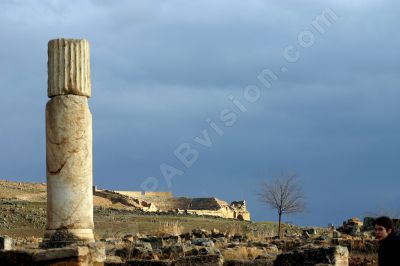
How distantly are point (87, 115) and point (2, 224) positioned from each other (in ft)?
80.4

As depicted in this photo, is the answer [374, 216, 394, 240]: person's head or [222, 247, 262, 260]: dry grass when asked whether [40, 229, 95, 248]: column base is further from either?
[374, 216, 394, 240]: person's head

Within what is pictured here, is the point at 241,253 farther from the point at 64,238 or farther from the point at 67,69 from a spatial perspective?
the point at 67,69

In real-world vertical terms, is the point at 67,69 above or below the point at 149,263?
above

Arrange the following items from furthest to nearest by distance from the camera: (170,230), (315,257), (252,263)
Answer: (170,230)
(252,263)
(315,257)

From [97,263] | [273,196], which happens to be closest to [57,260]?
[97,263]

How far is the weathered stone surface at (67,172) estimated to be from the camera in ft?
50.0

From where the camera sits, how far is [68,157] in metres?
15.3

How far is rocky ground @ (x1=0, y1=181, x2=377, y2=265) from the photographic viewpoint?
1536 centimetres

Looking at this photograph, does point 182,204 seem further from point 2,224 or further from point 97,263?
point 97,263

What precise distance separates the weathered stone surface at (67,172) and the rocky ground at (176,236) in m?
1.09

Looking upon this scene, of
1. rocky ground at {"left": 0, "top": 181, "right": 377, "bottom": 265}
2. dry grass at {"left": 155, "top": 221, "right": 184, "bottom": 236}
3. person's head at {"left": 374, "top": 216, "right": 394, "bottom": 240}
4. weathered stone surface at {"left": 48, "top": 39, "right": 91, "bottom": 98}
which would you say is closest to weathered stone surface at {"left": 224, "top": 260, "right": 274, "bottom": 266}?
rocky ground at {"left": 0, "top": 181, "right": 377, "bottom": 265}

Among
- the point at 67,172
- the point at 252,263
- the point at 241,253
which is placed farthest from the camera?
the point at 241,253

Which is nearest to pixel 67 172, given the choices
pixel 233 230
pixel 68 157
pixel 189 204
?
pixel 68 157

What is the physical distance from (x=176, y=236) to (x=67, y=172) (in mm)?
9319
